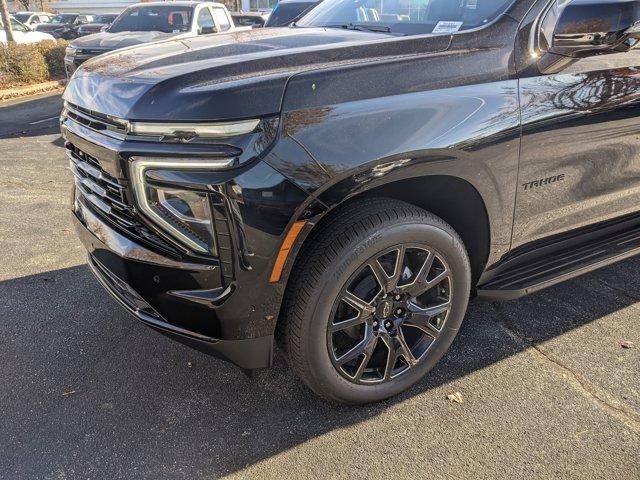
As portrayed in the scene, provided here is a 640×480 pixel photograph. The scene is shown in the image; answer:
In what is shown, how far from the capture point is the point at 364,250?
7.09 feet

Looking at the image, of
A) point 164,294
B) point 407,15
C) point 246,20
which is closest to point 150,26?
point 246,20

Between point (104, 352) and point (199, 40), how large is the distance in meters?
1.76

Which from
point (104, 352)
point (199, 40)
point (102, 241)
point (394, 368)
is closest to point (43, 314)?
point (104, 352)

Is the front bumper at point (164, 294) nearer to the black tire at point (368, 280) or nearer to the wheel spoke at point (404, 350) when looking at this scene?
the black tire at point (368, 280)

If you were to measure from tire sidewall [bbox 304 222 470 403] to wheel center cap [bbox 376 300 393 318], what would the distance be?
28 centimetres

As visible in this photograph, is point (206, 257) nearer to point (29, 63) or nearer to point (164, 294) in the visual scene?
point (164, 294)

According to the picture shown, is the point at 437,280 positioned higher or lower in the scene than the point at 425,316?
higher

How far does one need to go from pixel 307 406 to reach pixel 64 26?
95.7 ft

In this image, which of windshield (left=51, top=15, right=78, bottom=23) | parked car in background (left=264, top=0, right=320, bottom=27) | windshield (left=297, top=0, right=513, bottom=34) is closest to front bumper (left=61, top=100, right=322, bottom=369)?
windshield (left=297, top=0, right=513, bottom=34)

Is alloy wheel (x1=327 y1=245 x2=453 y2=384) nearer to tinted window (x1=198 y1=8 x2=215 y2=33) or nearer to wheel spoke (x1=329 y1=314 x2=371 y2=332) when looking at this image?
wheel spoke (x1=329 y1=314 x2=371 y2=332)

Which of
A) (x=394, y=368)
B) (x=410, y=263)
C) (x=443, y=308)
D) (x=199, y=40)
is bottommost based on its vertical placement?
(x=394, y=368)

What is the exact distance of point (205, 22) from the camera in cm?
1031

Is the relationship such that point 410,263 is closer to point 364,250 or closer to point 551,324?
point 364,250

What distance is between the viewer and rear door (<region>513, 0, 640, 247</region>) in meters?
2.42
